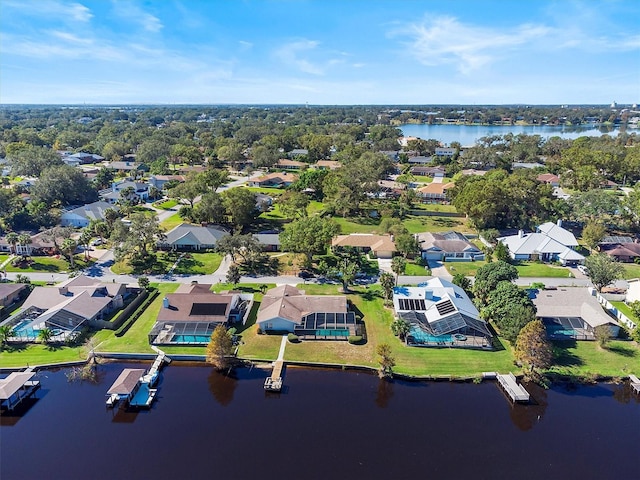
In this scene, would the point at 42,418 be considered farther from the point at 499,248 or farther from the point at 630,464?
the point at 499,248

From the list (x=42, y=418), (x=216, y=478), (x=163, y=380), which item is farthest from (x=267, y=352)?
(x=42, y=418)

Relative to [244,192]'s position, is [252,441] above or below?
below

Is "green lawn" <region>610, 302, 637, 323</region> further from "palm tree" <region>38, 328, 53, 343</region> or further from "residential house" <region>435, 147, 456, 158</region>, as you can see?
"residential house" <region>435, 147, 456, 158</region>

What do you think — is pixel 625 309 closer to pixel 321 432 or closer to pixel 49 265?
pixel 321 432

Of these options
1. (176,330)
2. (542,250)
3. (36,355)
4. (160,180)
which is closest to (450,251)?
(542,250)

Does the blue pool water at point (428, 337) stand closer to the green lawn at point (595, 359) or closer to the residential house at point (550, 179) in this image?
the green lawn at point (595, 359)

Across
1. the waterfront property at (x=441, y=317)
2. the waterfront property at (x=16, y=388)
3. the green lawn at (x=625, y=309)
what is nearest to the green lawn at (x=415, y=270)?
the waterfront property at (x=441, y=317)

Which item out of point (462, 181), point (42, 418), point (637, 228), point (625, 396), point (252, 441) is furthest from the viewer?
point (462, 181)
